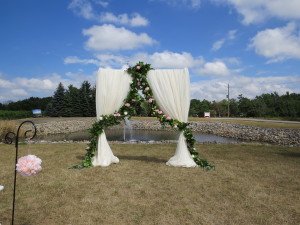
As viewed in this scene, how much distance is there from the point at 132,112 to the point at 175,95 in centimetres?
139

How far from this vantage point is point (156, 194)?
13.9 ft

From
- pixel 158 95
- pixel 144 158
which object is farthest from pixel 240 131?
pixel 158 95

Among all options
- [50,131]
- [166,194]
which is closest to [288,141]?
[166,194]

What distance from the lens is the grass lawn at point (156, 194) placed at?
3.35 meters

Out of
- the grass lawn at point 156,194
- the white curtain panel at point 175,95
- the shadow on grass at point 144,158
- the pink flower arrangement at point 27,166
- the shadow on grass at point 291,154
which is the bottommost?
the grass lawn at point 156,194

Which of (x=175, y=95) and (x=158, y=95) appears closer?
(x=175, y=95)

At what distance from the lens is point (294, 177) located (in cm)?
535

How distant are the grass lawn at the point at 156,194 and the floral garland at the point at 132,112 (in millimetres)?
643

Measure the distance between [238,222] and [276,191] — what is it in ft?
5.80

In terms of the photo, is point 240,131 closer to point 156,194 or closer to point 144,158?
point 144,158

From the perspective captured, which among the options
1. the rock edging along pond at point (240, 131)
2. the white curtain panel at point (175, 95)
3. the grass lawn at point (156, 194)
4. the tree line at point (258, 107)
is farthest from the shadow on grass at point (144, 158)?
the tree line at point (258, 107)

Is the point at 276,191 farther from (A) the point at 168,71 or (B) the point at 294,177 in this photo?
(A) the point at 168,71

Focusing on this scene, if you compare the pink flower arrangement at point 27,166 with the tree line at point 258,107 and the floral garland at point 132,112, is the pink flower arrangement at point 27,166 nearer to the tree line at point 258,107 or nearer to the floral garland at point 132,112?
the floral garland at point 132,112

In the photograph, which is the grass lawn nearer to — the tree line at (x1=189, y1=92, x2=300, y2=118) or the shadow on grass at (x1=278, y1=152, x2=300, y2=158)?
the shadow on grass at (x1=278, y1=152, x2=300, y2=158)
